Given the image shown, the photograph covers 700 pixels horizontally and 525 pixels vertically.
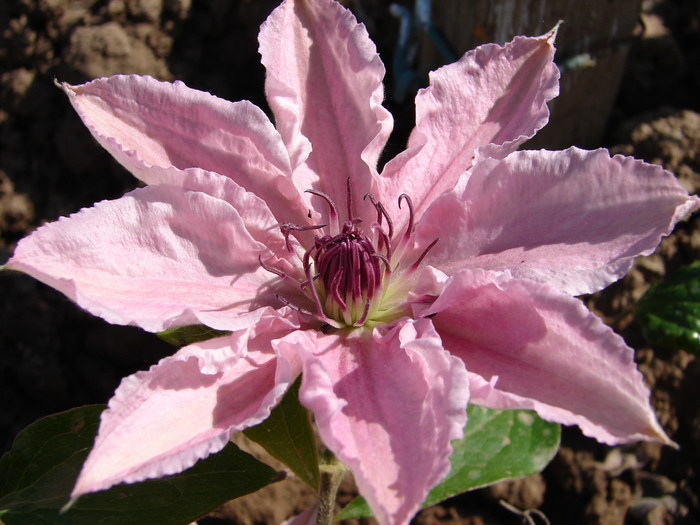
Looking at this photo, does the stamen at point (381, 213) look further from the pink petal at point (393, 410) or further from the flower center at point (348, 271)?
the pink petal at point (393, 410)

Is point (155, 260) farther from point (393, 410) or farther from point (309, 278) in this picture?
point (393, 410)

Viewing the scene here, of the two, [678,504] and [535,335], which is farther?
[678,504]

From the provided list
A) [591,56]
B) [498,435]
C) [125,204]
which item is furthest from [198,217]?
[591,56]

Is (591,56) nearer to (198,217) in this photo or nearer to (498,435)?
(498,435)

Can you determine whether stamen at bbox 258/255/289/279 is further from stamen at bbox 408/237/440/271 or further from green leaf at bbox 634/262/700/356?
green leaf at bbox 634/262/700/356

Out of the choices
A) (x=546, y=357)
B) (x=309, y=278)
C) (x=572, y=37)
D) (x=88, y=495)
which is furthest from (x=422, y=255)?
(x=572, y=37)

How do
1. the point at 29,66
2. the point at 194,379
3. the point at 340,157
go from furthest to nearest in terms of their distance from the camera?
the point at 29,66 → the point at 340,157 → the point at 194,379
